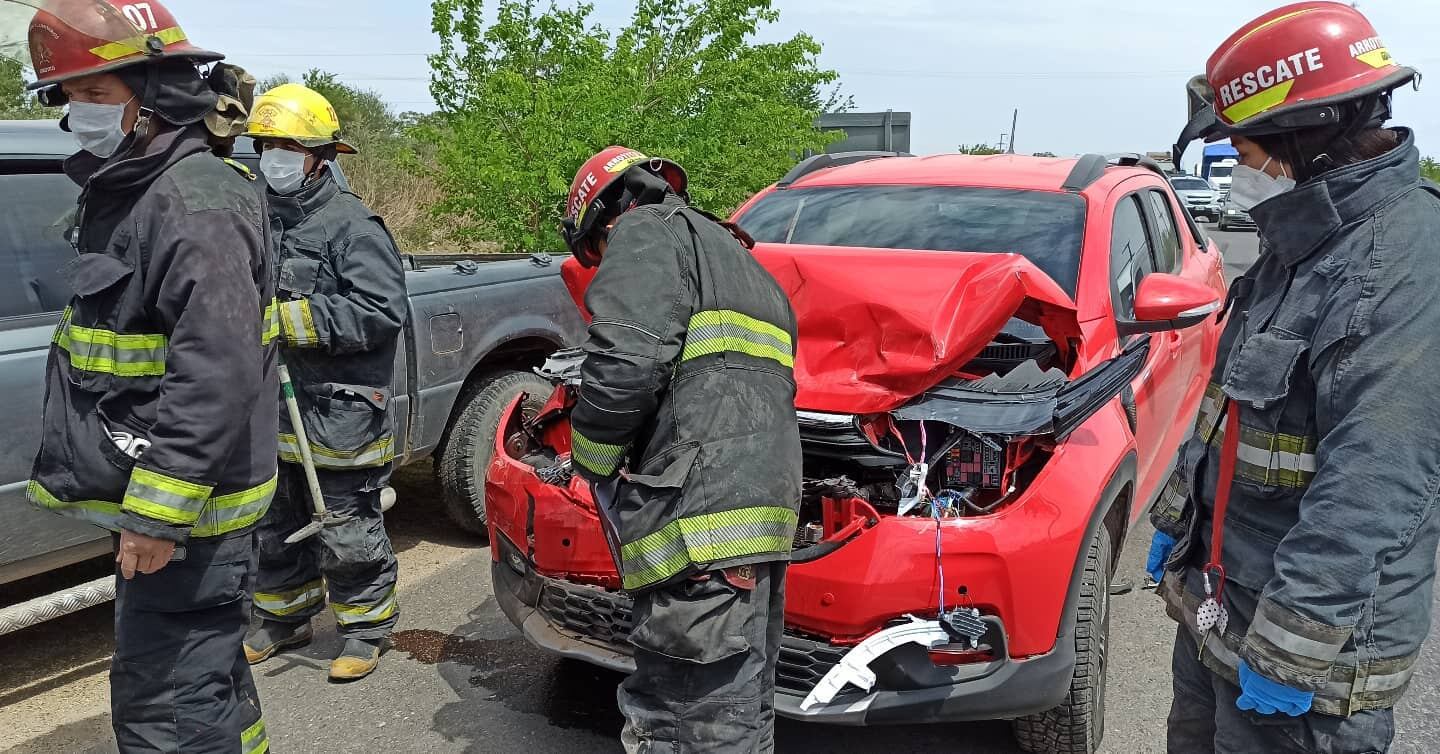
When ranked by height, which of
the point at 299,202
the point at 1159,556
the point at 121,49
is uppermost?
the point at 121,49

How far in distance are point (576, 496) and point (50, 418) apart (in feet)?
4.43

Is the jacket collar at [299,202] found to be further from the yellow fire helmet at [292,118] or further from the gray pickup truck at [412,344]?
the gray pickup truck at [412,344]

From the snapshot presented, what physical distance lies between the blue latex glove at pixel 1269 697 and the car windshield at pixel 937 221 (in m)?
1.97

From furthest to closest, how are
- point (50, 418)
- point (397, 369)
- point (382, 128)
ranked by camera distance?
point (382, 128), point (397, 369), point (50, 418)

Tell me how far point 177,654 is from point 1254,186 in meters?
2.54

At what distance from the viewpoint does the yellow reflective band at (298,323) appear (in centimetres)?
352

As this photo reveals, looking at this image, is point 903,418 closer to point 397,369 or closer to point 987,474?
point 987,474

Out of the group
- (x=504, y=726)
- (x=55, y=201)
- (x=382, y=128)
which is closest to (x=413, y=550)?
(x=504, y=726)

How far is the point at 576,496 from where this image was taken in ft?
10.0

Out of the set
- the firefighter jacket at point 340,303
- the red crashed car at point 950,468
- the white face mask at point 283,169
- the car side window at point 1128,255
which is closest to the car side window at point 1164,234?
the car side window at point 1128,255

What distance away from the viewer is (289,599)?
12.8 feet

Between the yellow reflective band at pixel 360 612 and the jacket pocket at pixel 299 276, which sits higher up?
the jacket pocket at pixel 299 276

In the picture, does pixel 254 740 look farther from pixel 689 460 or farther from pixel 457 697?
pixel 689 460

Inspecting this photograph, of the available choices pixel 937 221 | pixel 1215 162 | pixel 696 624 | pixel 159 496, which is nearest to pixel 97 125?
pixel 159 496
